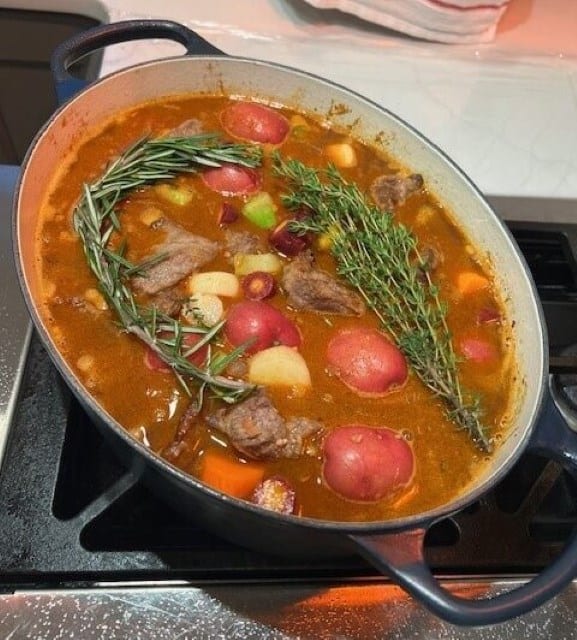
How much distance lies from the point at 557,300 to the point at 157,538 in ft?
2.69

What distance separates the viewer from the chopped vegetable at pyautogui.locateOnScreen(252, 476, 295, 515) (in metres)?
0.94

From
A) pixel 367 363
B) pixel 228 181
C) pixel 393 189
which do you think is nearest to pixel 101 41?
pixel 228 181

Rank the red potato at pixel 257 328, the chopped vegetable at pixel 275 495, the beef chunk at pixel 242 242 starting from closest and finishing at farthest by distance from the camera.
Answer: the chopped vegetable at pixel 275 495, the red potato at pixel 257 328, the beef chunk at pixel 242 242

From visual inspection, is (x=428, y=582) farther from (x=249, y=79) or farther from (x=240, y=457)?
(x=249, y=79)

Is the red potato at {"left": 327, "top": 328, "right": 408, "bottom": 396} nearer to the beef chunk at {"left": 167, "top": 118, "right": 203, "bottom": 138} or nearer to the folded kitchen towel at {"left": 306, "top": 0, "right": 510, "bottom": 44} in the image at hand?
the beef chunk at {"left": 167, "top": 118, "right": 203, "bottom": 138}

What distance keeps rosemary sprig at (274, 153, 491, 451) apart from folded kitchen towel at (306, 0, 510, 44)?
2.02 feet

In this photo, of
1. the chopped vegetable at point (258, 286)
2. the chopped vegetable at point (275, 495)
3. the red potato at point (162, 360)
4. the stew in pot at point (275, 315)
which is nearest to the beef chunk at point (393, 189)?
the stew in pot at point (275, 315)

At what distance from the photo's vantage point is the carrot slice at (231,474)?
0.95m

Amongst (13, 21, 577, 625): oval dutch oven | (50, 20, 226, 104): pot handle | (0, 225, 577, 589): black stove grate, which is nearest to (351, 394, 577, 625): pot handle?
(13, 21, 577, 625): oval dutch oven

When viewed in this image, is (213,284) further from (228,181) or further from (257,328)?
(228,181)

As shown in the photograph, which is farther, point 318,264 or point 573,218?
point 573,218

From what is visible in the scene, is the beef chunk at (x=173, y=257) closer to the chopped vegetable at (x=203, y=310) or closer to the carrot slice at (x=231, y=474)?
the chopped vegetable at (x=203, y=310)

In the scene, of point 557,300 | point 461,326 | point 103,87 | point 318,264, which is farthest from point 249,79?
point 557,300

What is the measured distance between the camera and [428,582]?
82 cm
